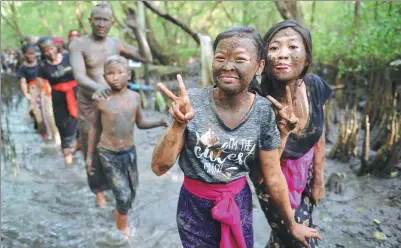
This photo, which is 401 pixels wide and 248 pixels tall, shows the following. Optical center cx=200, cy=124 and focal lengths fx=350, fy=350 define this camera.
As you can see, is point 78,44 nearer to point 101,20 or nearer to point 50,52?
point 101,20

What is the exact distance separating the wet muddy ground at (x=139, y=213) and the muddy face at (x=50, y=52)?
1.74 m

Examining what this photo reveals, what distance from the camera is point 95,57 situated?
4031 millimetres

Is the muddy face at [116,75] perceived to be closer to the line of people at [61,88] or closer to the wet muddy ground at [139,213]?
the wet muddy ground at [139,213]

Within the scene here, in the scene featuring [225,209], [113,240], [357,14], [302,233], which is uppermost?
[357,14]

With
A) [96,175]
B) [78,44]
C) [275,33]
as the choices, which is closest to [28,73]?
[78,44]

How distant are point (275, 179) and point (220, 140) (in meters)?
0.43

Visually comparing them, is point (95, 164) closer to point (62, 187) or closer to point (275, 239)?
point (62, 187)

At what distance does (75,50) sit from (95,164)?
1.35 m

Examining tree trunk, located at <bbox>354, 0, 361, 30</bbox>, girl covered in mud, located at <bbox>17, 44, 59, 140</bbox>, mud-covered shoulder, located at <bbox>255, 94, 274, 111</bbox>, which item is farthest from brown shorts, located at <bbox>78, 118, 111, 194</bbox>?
tree trunk, located at <bbox>354, 0, 361, 30</bbox>

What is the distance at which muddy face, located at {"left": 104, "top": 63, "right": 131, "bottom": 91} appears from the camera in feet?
10.5

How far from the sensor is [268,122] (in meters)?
1.83

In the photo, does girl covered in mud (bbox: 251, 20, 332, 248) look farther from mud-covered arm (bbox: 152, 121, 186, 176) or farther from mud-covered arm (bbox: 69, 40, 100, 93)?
Answer: mud-covered arm (bbox: 69, 40, 100, 93)

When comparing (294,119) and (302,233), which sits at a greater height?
(294,119)

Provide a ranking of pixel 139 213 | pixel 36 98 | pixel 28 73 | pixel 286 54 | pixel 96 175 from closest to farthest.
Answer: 1. pixel 286 54
2. pixel 96 175
3. pixel 139 213
4. pixel 36 98
5. pixel 28 73
